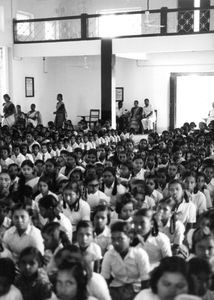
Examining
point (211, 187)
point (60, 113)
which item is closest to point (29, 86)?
point (60, 113)

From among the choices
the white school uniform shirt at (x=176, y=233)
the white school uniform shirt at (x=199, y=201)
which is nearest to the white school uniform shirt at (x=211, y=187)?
the white school uniform shirt at (x=199, y=201)

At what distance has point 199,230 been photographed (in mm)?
4070

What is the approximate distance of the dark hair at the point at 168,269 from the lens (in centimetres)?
292

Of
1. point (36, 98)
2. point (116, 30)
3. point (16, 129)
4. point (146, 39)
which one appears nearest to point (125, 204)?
point (16, 129)

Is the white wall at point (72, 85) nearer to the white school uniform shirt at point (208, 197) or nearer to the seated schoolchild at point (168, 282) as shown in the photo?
the white school uniform shirt at point (208, 197)

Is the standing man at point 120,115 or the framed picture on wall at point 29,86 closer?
the framed picture on wall at point 29,86

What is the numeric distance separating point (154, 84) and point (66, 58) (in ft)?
11.4

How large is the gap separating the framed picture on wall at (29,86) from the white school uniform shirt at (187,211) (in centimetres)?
1137

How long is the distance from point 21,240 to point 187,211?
2.04m

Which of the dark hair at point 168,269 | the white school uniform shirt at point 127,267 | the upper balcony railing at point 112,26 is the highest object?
the upper balcony railing at point 112,26

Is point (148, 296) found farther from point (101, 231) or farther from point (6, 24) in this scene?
point (6, 24)

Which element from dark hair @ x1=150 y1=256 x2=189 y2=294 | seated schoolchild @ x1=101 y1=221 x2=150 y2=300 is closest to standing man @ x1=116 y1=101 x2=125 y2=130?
seated schoolchild @ x1=101 y1=221 x2=150 y2=300

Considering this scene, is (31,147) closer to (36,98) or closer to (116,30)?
(116,30)

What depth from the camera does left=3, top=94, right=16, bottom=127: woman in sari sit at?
1291 centimetres
